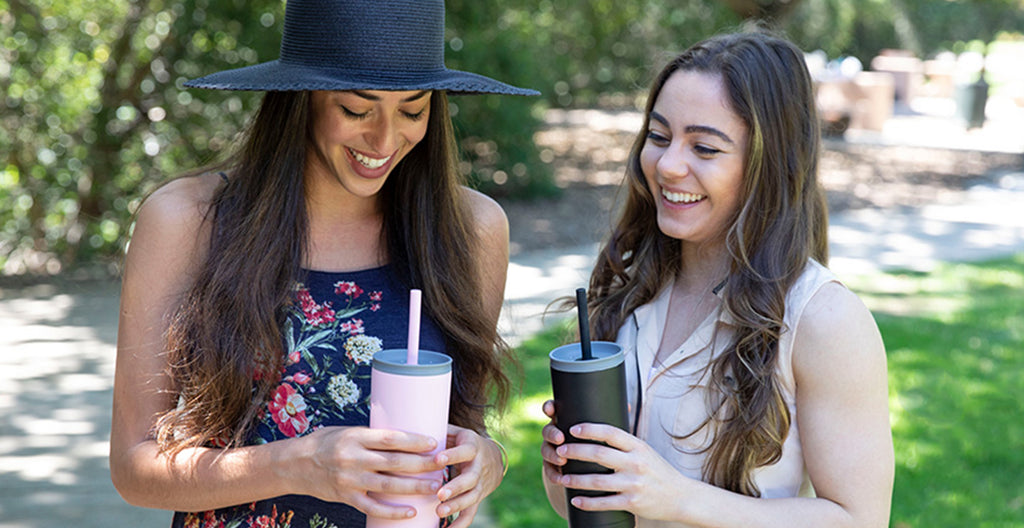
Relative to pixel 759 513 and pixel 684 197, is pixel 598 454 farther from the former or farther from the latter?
pixel 684 197

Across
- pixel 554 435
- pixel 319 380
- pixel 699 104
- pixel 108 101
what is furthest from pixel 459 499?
pixel 108 101

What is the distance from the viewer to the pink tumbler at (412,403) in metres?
1.67

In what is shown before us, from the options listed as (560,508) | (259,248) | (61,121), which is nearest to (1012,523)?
(560,508)

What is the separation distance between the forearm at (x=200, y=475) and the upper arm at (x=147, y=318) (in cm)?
5

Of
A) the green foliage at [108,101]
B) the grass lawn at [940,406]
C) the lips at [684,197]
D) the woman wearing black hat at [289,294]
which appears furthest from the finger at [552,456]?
the green foliage at [108,101]

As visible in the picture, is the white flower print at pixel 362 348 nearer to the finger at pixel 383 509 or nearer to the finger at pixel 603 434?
the finger at pixel 383 509

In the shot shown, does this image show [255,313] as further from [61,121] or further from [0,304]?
[61,121]

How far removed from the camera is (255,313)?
2.03 m

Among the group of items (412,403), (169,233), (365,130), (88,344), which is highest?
(365,130)

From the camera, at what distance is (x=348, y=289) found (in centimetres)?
219

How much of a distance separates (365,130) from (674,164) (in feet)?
2.13

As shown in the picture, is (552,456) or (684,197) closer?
(552,456)

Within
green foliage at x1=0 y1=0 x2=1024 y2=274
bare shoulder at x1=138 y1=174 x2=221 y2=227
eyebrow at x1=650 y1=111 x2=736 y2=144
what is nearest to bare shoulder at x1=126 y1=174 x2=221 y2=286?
bare shoulder at x1=138 y1=174 x2=221 y2=227

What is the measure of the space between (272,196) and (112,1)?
7.46 m
